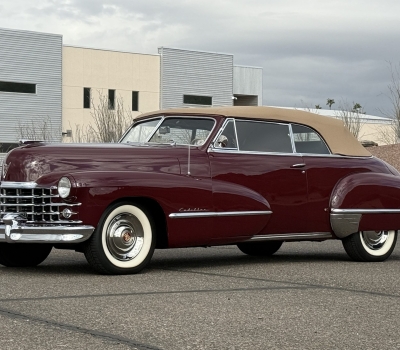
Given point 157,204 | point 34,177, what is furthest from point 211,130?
point 34,177

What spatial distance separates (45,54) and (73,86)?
259cm

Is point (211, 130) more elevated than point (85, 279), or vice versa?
point (211, 130)

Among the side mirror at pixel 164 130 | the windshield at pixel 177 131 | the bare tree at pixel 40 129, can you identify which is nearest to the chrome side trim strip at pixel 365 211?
the windshield at pixel 177 131

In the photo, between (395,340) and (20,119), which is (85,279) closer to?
(395,340)

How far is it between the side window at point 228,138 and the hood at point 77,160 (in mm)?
655

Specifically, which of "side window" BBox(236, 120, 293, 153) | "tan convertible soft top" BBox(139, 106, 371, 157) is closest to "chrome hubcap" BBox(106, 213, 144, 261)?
"side window" BBox(236, 120, 293, 153)

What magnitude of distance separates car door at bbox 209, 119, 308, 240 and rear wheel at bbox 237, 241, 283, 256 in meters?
1.16

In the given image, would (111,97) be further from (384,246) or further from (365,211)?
(365,211)

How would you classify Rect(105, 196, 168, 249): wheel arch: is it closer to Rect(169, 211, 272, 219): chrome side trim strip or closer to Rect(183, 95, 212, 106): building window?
Rect(169, 211, 272, 219): chrome side trim strip

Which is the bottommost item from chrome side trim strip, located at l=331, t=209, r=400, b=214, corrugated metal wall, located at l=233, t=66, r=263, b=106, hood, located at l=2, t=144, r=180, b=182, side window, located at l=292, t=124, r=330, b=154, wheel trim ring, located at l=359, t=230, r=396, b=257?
wheel trim ring, located at l=359, t=230, r=396, b=257

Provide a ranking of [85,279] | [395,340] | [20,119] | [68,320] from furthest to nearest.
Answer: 1. [20,119]
2. [85,279]
3. [68,320]
4. [395,340]

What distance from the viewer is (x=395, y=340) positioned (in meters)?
5.38

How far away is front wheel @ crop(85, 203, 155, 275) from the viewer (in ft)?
27.5

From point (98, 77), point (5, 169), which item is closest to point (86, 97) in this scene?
point (98, 77)
